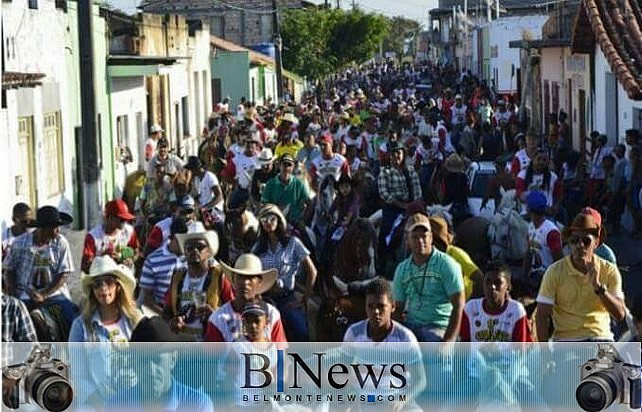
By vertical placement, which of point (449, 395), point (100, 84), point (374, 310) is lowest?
point (449, 395)

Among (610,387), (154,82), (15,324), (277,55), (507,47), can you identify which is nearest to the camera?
(610,387)

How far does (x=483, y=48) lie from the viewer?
56406mm

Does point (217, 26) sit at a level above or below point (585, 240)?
above

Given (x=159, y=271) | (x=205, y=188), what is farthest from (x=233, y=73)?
(x=159, y=271)

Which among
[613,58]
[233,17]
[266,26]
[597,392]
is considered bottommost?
[597,392]

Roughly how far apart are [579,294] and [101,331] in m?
2.89

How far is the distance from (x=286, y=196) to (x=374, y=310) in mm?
6545

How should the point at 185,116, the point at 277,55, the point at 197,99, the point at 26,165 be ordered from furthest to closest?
the point at 277,55
the point at 197,99
the point at 185,116
the point at 26,165

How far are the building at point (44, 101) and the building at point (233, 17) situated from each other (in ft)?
179

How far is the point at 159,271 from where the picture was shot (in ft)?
32.4

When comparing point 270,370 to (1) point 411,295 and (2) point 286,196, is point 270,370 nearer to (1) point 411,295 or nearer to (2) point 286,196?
(1) point 411,295

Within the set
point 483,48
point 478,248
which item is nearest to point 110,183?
point 478,248

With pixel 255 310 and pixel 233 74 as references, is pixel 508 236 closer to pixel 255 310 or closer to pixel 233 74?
pixel 255 310

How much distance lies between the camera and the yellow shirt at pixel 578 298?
330 inches
